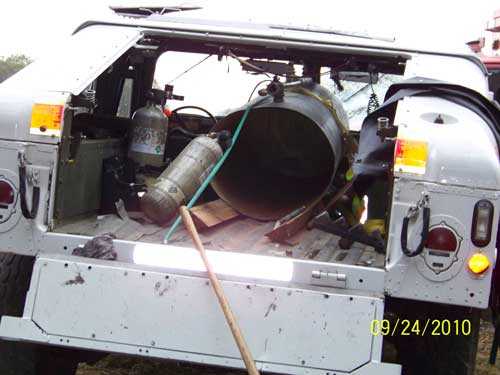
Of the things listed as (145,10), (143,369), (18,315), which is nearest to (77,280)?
(18,315)

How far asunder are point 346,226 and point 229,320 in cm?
121

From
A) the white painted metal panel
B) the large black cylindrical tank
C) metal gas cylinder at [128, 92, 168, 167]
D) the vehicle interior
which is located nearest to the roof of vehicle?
the vehicle interior

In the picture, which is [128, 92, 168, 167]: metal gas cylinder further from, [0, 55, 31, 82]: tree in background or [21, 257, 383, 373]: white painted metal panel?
[0, 55, 31, 82]: tree in background

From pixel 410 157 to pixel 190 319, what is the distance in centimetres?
112

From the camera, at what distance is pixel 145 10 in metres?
5.04

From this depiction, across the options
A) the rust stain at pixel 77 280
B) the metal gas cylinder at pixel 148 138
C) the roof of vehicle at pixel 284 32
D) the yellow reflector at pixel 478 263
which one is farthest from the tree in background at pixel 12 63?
the yellow reflector at pixel 478 263

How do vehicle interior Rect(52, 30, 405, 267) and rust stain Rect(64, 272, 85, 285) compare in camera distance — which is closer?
rust stain Rect(64, 272, 85, 285)

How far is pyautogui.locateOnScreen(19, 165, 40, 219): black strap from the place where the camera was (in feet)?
11.0

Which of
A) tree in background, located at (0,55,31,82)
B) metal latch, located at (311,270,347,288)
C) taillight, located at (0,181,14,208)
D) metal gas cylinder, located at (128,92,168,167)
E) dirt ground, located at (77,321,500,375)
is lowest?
dirt ground, located at (77,321,500,375)

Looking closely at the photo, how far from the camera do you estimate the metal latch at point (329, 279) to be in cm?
319

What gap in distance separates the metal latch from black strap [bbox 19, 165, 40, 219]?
4.18 ft

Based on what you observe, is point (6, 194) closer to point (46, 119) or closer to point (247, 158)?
point (46, 119)

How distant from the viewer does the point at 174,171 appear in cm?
401

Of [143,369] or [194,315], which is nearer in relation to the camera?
[194,315]
